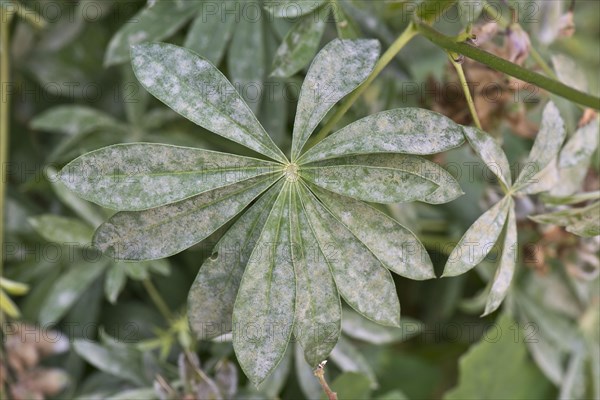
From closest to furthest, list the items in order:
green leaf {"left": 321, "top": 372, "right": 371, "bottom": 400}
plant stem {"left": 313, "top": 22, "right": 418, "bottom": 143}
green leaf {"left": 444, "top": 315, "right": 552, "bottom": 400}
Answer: plant stem {"left": 313, "top": 22, "right": 418, "bottom": 143} < green leaf {"left": 321, "top": 372, "right": 371, "bottom": 400} < green leaf {"left": 444, "top": 315, "right": 552, "bottom": 400}

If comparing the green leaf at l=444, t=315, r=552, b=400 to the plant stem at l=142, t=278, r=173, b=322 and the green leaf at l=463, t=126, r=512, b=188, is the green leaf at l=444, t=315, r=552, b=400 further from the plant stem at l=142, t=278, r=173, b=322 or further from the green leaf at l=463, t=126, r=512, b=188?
the plant stem at l=142, t=278, r=173, b=322

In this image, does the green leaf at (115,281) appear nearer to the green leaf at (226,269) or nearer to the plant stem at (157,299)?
the plant stem at (157,299)

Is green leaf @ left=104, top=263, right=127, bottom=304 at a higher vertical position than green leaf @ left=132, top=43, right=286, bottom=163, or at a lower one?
lower

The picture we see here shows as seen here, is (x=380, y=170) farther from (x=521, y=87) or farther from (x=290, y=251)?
(x=521, y=87)

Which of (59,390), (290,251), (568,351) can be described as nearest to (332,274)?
(290,251)

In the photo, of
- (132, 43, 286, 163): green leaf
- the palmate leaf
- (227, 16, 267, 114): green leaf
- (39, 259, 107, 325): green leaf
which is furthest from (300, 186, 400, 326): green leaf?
(39, 259, 107, 325): green leaf

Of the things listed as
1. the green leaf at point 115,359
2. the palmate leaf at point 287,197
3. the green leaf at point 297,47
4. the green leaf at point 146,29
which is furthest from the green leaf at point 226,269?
the green leaf at point 146,29

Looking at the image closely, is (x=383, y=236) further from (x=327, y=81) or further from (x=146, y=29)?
(x=146, y=29)
